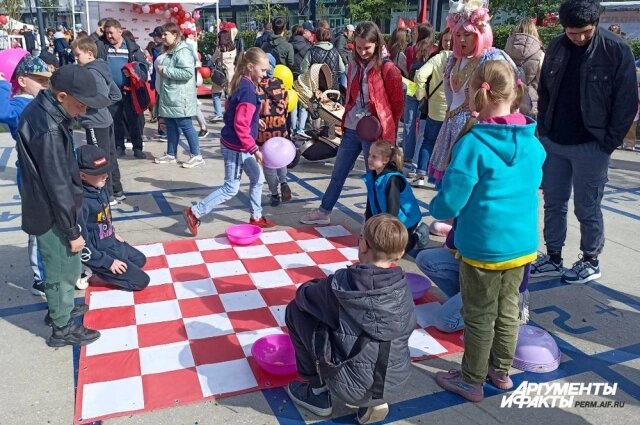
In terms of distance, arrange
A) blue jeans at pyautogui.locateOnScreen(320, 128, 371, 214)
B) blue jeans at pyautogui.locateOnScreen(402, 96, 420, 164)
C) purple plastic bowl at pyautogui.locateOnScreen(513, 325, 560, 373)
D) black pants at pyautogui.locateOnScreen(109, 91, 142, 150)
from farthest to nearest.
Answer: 1. black pants at pyautogui.locateOnScreen(109, 91, 142, 150)
2. blue jeans at pyautogui.locateOnScreen(402, 96, 420, 164)
3. blue jeans at pyautogui.locateOnScreen(320, 128, 371, 214)
4. purple plastic bowl at pyautogui.locateOnScreen(513, 325, 560, 373)

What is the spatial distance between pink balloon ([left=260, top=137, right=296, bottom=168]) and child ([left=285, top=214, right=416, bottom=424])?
2.73 meters

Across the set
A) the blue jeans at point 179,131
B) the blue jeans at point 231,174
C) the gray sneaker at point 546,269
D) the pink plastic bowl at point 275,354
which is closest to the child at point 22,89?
the blue jeans at point 231,174

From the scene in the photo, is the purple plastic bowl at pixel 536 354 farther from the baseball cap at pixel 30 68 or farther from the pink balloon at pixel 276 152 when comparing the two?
the baseball cap at pixel 30 68

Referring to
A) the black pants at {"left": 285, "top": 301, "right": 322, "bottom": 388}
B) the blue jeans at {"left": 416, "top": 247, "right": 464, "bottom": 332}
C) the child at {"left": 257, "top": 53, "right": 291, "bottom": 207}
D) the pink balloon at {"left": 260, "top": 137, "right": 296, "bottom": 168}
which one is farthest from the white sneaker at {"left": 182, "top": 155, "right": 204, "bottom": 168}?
the black pants at {"left": 285, "top": 301, "right": 322, "bottom": 388}

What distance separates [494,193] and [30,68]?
299 centimetres

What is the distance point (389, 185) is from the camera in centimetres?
399

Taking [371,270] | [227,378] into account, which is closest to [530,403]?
[371,270]

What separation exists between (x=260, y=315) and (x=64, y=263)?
1.21m

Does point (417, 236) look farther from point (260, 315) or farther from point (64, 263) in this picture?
point (64, 263)

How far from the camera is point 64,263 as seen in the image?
10.3 feet

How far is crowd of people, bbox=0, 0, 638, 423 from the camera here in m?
2.49

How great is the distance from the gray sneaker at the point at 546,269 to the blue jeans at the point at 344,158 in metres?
1.68

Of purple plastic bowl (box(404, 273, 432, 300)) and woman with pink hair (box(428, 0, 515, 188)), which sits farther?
woman with pink hair (box(428, 0, 515, 188))

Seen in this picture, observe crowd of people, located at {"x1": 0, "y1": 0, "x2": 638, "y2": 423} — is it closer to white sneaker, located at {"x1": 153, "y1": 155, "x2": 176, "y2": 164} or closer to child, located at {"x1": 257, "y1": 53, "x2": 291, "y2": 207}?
child, located at {"x1": 257, "y1": 53, "x2": 291, "y2": 207}
